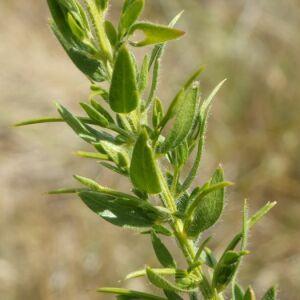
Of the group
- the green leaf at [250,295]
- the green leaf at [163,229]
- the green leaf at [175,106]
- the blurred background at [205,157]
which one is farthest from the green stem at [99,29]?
the blurred background at [205,157]

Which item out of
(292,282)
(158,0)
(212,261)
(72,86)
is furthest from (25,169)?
(212,261)

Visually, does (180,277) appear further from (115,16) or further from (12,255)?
(115,16)

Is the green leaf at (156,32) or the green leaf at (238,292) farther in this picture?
the green leaf at (238,292)

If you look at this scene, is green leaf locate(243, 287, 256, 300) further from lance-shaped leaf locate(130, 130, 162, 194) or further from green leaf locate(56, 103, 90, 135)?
green leaf locate(56, 103, 90, 135)

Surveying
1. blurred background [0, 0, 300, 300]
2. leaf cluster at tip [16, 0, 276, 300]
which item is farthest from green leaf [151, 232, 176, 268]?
blurred background [0, 0, 300, 300]

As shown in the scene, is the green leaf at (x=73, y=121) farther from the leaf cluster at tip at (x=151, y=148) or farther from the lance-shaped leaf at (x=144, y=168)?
the lance-shaped leaf at (x=144, y=168)

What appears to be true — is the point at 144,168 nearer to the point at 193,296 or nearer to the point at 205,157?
the point at 193,296
